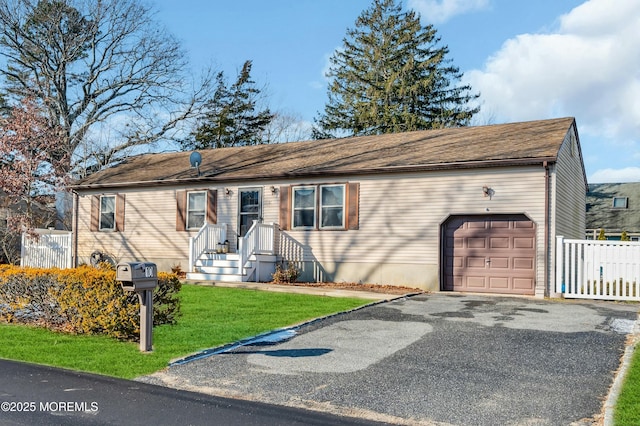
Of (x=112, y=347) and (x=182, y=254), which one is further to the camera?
(x=182, y=254)

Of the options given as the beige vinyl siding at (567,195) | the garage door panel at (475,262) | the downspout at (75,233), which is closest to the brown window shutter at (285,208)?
the garage door panel at (475,262)

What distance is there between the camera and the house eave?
1510 cm

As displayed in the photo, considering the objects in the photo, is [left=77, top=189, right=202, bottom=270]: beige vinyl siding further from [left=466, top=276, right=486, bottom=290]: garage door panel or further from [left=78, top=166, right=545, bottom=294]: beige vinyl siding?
[left=466, top=276, right=486, bottom=290]: garage door panel

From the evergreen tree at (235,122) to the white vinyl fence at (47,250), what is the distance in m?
20.2

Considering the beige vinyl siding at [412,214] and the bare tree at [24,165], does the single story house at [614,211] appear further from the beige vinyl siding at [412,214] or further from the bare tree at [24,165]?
the bare tree at [24,165]

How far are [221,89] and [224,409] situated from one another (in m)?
39.9

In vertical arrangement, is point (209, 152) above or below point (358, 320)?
above

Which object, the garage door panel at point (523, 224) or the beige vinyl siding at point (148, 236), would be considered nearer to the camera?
the garage door panel at point (523, 224)

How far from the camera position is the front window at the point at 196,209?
2036cm

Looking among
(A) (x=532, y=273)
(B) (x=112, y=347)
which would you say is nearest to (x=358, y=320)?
(B) (x=112, y=347)

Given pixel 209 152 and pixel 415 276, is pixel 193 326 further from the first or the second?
pixel 209 152

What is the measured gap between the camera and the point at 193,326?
32.8ft

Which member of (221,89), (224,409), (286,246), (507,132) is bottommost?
(224,409)

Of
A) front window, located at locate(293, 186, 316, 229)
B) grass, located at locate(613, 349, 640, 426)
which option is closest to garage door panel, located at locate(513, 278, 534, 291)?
front window, located at locate(293, 186, 316, 229)
